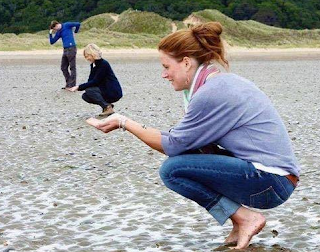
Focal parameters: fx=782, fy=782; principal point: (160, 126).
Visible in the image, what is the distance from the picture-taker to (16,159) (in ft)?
29.4

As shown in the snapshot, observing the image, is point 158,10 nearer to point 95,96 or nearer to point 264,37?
point 264,37

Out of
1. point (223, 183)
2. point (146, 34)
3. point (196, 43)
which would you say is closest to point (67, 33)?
point (196, 43)

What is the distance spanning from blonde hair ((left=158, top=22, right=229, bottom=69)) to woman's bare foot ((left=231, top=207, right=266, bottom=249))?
1.02 m

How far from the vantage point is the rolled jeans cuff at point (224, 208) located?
512 cm

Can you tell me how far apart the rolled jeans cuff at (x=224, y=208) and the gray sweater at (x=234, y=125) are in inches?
13.2

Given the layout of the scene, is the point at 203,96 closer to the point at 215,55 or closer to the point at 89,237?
the point at 215,55

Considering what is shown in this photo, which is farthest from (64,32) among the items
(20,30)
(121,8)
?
(121,8)

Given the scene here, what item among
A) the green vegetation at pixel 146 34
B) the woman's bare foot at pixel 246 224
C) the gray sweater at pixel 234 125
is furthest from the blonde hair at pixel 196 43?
the green vegetation at pixel 146 34

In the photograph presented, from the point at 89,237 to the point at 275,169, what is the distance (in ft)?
4.72

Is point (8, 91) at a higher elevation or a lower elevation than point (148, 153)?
lower

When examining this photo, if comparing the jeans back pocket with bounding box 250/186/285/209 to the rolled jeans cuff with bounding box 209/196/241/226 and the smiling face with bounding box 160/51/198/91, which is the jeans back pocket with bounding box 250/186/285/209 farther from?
the smiling face with bounding box 160/51/198/91

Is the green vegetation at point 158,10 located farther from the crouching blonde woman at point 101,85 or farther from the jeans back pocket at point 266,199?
the jeans back pocket at point 266,199

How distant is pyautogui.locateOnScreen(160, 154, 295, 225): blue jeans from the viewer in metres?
4.96

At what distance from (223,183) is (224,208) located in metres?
0.19
